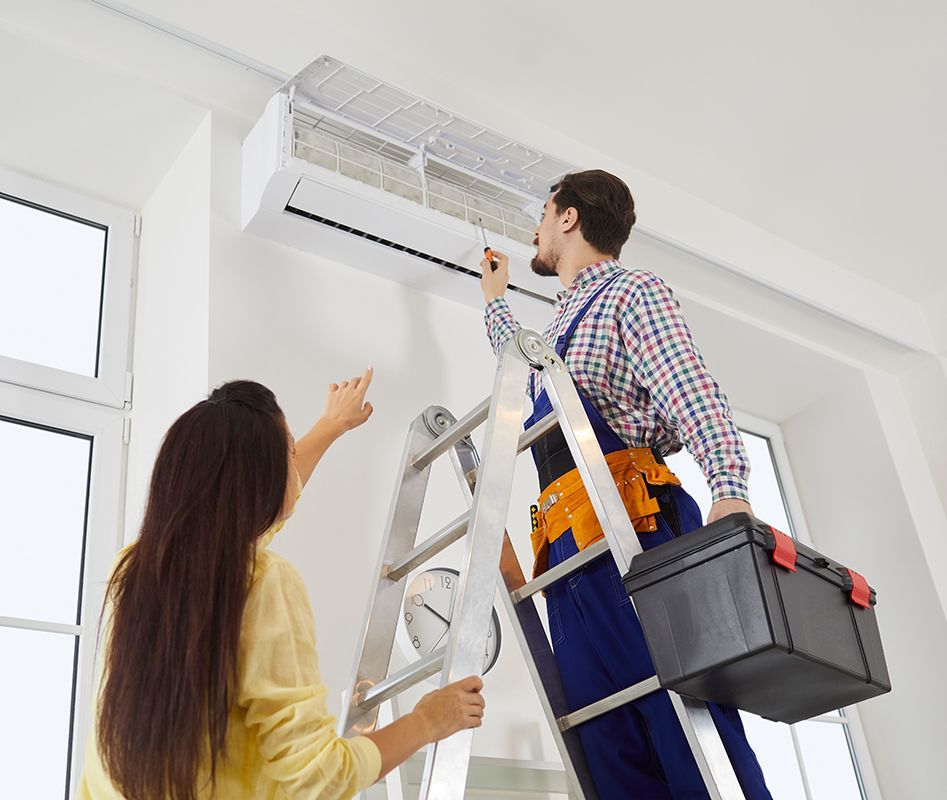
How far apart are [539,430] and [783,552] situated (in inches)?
18.7

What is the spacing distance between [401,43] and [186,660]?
2.14 m

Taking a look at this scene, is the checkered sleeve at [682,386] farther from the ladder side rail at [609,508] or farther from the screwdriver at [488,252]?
the screwdriver at [488,252]

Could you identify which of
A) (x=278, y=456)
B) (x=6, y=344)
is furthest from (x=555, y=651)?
(x=6, y=344)

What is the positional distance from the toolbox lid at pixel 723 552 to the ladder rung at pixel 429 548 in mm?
269

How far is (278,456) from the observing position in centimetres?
137

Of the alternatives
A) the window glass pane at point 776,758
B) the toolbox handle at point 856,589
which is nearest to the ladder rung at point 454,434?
Answer: the toolbox handle at point 856,589

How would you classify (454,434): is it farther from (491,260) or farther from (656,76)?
(656,76)

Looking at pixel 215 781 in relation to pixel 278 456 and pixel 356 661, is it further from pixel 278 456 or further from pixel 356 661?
pixel 356 661

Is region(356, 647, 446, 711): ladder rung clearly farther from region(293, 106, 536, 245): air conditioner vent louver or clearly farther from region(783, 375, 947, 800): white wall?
region(783, 375, 947, 800): white wall

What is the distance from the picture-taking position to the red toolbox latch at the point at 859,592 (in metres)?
1.51

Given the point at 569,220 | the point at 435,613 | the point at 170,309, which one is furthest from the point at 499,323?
the point at 170,309

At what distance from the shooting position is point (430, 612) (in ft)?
7.15

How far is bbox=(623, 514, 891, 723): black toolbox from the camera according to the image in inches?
53.6

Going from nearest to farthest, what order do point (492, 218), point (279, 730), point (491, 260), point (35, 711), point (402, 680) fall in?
point (279, 730) < point (402, 680) < point (35, 711) < point (491, 260) < point (492, 218)
